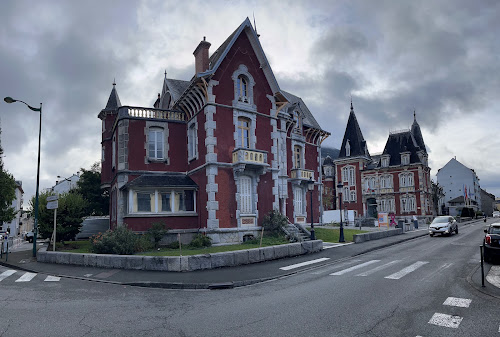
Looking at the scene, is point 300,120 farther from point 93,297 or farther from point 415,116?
point 415,116

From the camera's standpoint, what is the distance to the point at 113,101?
28.0 metres

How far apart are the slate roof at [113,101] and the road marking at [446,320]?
2590cm

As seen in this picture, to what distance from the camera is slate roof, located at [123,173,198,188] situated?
20.8 meters

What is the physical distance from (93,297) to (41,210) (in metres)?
14.6

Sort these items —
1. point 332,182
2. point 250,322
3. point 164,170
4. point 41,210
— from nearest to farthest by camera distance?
1. point 250,322
2. point 41,210
3. point 164,170
4. point 332,182

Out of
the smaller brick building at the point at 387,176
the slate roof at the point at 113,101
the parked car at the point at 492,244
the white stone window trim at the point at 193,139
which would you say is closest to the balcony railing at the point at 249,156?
the white stone window trim at the point at 193,139

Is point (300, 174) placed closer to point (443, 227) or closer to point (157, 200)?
point (443, 227)

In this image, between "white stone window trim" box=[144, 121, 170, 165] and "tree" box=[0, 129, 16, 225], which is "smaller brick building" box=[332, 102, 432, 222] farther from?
"tree" box=[0, 129, 16, 225]

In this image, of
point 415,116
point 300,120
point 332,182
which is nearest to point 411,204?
point 332,182

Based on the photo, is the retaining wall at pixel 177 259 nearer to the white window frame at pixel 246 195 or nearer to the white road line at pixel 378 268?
the white road line at pixel 378 268

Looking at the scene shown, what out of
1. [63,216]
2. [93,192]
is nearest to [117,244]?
[63,216]

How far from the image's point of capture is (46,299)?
9.52m

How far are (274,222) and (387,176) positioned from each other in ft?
145

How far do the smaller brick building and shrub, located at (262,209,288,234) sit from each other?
121 ft
